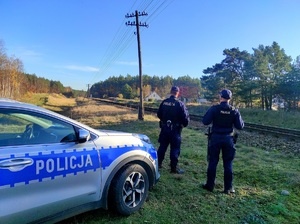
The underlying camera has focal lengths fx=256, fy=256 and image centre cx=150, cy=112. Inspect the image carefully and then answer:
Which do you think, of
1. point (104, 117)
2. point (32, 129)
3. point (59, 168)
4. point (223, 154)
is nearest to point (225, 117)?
point (223, 154)

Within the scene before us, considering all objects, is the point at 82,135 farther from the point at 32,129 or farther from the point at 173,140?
the point at 173,140

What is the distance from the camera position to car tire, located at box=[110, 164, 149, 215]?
3410 millimetres

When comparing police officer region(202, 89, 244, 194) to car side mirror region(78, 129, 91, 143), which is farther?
police officer region(202, 89, 244, 194)

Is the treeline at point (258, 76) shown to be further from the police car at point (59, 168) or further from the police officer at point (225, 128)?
the police car at point (59, 168)

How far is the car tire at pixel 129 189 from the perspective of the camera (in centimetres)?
341

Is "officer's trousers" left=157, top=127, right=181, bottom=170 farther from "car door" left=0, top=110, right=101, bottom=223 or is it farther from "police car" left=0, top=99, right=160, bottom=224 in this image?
"car door" left=0, top=110, right=101, bottom=223

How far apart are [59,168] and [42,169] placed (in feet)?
0.63

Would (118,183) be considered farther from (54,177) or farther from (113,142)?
(54,177)

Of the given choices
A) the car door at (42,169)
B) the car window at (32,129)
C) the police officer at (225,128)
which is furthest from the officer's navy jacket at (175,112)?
the car window at (32,129)

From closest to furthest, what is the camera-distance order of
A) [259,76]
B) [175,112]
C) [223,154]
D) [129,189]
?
[129,189]
[223,154]
[175,112]
[259,76]

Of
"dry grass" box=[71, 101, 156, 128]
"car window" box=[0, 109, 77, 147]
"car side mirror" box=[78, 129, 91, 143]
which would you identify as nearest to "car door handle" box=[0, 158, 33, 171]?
"car window" box=[0, 109, 77, 147]

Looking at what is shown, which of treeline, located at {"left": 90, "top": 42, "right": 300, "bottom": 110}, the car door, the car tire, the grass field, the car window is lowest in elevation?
the grass field

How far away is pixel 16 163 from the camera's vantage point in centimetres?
244

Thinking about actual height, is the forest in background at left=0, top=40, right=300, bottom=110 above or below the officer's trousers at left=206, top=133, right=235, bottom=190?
above
